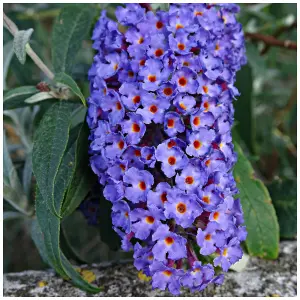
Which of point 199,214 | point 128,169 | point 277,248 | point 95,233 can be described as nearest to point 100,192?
point 128,169

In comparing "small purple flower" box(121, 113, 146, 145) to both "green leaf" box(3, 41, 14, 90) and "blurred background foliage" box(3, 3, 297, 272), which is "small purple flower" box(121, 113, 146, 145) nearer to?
"blurred background foliage" box(3, 3, 297, 272)

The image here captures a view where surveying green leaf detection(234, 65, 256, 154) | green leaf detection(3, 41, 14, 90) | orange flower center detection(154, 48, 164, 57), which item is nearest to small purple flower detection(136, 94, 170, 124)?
orange flower center detection(154, 48, 164, 57)

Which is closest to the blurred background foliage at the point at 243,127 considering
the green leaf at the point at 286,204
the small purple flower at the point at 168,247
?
the green leaf at the point at 286,204

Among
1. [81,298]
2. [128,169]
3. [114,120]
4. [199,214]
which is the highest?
[114,120]

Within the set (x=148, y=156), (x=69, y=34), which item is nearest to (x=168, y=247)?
(x=148, y=156)

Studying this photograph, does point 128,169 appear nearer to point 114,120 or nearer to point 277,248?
point 114,120
